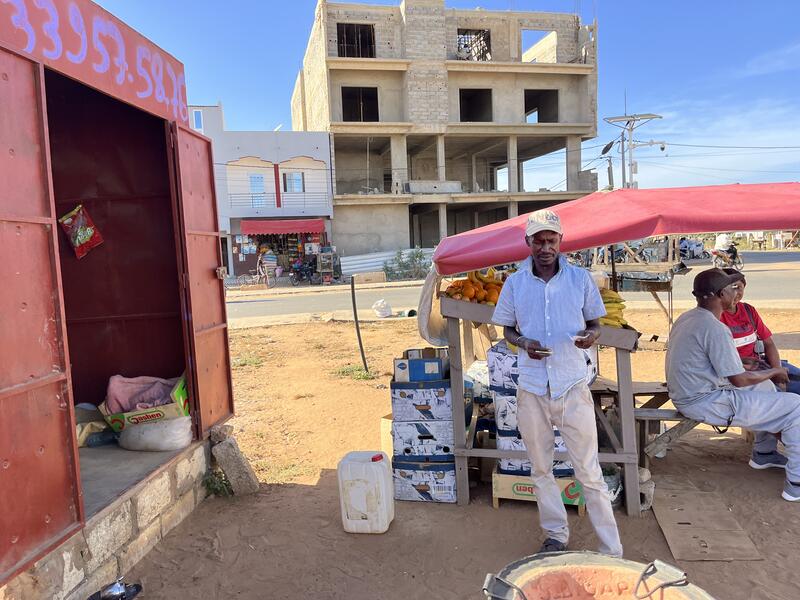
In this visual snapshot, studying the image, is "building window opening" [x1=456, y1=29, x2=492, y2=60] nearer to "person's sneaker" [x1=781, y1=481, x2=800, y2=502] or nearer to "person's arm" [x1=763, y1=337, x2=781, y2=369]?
"person's arm" [x1=763, y1=337, x2=781, y2=369]

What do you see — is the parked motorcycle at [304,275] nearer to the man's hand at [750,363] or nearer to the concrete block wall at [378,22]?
the concrete block wall at [378,22]

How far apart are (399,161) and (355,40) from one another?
7.60 m

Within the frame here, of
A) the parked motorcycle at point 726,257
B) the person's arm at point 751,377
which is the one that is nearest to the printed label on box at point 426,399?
the person's arm at point 751,377

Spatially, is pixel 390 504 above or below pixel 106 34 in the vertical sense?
below

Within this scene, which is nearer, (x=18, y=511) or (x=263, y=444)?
(x=18, y=511)

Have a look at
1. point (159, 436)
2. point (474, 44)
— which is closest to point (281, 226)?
point (474, 44)

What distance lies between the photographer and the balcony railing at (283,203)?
28281 millimetres

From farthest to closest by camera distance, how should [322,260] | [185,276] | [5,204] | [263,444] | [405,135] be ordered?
[405,135] < [322,260] < [263,444] < [185,276] < [5,204]

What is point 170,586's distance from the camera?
3.30 metres

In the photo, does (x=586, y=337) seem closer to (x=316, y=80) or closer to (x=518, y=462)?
(x=518, y=462)

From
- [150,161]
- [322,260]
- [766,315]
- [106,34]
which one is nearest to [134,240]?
[150,161]

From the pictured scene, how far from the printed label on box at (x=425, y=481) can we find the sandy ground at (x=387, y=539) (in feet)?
0.26

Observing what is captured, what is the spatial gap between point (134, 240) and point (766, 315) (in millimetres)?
11804

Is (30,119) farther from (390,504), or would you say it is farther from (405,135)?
(405,135)
